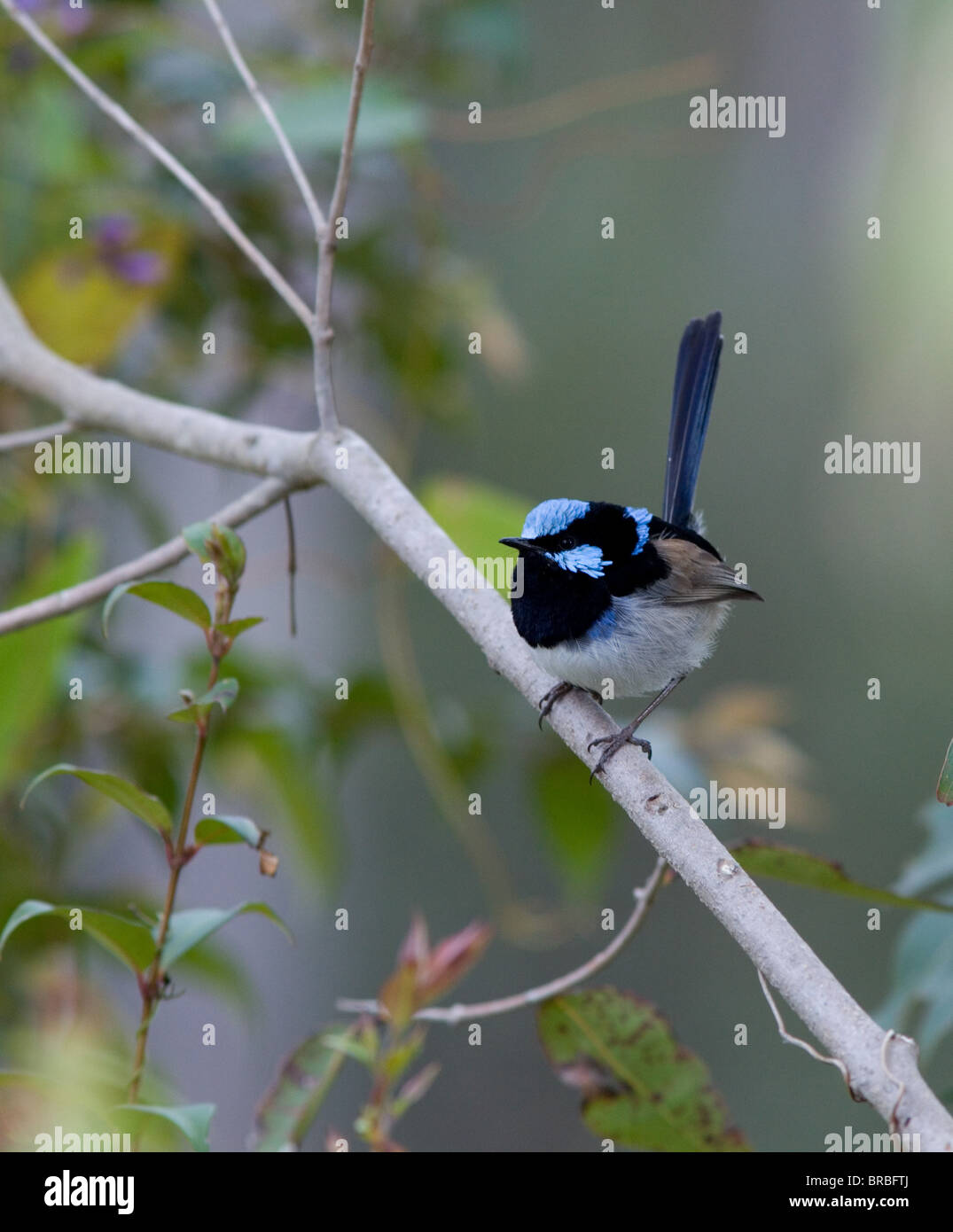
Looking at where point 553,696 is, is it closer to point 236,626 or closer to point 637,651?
point 637,651

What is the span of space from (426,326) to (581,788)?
3.53 feet

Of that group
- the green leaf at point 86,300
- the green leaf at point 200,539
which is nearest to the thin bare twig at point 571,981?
the green leaf at point 200,539

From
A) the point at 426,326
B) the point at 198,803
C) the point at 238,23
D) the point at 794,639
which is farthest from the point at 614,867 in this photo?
the point at 238,23

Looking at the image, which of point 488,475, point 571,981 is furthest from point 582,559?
point 488,475

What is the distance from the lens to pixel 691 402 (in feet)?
6.70

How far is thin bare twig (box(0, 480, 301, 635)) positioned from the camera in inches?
53.5

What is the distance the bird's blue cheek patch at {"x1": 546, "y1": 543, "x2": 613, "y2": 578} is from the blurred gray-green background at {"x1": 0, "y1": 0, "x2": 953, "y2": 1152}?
0.65 feet

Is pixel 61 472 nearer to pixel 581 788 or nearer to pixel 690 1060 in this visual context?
pixel 581 788

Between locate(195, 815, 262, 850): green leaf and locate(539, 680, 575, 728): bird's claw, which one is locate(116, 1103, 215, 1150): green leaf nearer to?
locate(195, 815, 262, 850): green leaf

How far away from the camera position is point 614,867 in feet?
17.8

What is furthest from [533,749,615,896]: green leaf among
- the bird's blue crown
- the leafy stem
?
the leafy stem

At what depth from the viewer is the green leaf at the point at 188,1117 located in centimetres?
105

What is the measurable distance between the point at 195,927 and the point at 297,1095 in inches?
9.7

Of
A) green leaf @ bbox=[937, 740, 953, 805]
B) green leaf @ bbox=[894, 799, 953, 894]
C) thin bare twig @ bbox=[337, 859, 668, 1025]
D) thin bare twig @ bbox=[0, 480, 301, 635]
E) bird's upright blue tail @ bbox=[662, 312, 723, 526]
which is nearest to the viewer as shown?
green leaf @ bbox=[937, 740, 953, 805]
